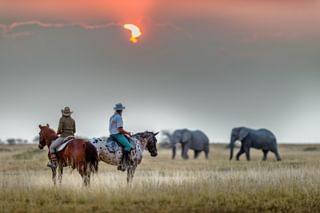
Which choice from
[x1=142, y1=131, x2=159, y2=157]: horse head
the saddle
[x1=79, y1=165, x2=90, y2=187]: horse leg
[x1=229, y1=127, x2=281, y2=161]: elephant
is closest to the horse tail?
[x1=79, y1=165, x2=90, y2=187]: horse leg

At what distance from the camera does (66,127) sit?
77.6 ft

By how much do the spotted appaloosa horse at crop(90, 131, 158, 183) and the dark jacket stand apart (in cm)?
89

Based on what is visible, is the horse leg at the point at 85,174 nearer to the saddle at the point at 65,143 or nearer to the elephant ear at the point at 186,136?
the saddle at the point at 65,143

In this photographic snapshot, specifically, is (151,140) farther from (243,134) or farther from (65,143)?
(243,134)

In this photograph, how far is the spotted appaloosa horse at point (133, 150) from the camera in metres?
23.4

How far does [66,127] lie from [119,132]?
1.64 metres

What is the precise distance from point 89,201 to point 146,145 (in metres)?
6.15

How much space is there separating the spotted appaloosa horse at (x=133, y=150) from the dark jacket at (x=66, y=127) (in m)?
0.89

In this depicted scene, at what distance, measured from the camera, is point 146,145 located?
82.2ft

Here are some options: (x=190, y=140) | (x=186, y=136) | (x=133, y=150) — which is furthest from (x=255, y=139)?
(x=133, y=150)

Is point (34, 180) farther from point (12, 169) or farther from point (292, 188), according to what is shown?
point (12, 169)

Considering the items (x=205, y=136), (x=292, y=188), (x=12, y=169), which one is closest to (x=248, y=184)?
(x=292, y=188)

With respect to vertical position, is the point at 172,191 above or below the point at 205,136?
below

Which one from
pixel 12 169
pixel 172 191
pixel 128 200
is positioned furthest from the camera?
pixel 12 169
